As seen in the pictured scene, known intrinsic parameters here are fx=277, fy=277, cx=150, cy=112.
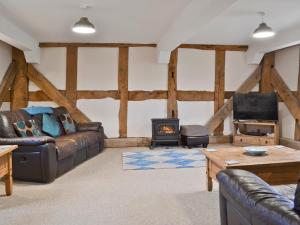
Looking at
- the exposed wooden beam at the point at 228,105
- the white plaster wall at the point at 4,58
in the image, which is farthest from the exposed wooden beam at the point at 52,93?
the exposed wooden beam at the point at 228,105

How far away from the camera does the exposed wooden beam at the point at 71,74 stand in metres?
6.59

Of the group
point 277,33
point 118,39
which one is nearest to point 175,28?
point 118,39

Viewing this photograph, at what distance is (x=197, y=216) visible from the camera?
9.01ft

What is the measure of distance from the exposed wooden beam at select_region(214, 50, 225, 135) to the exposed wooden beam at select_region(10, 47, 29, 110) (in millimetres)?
4646

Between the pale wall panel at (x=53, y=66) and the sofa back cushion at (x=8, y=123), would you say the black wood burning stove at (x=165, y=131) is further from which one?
the sofa back cushion at (x=8, y=123)

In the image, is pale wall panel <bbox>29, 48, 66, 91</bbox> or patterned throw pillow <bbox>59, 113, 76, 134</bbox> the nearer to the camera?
patterned throw pillow <bbox>59, 113, 76, 134</bbox>

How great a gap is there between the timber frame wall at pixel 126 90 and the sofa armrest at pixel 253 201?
16.0ft

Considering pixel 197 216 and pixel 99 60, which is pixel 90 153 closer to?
pixel 99 60

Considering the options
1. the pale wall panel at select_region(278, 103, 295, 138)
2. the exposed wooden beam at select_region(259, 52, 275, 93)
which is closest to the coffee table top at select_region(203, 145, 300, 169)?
the pale wall panel at select_region(278, 103, 295, 138)

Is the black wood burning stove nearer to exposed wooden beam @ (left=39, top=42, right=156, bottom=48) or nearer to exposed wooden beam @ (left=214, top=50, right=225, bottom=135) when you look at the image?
exposed wooden beam @ (left=214, top=50, right=225, bottom=135)

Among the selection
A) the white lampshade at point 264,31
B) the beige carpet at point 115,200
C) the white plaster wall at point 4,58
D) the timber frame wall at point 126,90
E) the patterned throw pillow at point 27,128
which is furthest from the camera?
the timber frame wall at point 126,90

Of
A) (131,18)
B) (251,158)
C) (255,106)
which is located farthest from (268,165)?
(255,106)

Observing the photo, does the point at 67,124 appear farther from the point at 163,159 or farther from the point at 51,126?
the point at 163,159

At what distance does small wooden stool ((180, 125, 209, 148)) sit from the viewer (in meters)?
6.25
